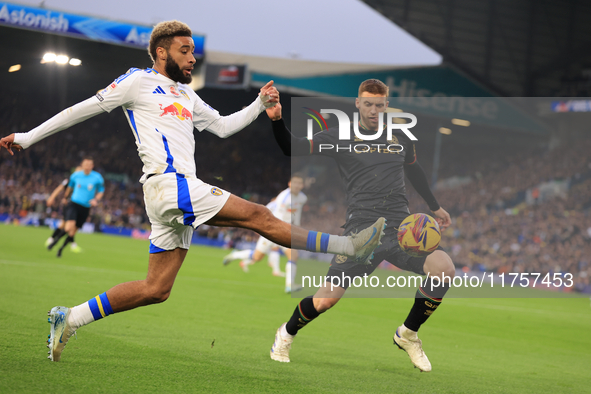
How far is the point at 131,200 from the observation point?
2927cm

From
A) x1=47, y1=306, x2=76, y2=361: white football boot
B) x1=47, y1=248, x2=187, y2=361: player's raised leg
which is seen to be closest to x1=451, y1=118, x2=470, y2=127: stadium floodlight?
x1=47, y1=248, x2=187, y2=361: player's raised leg

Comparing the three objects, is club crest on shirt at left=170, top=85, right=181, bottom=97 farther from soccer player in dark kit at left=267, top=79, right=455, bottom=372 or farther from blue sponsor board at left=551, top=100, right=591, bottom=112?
blue sponsor board at left=551, top=100, right=591, bottom=112

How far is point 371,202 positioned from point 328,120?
2.77 feet

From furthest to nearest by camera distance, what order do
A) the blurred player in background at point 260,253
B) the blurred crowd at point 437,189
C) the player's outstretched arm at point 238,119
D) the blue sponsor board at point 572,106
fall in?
the blue sponsor board at point 572,106
the blurred player in background at point 260,253
the blurred crowd at point 437,189
the player's outstretched arm at point 238,119

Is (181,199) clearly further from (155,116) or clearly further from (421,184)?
(421,184)

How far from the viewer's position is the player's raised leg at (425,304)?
4633 mm

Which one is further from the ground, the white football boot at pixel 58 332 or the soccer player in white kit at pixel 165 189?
the soccer player in white kit at pixel 165 189

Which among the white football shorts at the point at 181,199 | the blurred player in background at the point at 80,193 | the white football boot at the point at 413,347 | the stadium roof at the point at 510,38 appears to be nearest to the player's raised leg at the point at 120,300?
the white football shorts at the point at 181,199

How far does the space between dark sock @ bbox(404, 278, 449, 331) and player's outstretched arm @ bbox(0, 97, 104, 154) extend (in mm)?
2875

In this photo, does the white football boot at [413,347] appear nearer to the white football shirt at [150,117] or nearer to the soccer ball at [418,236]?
the soccer ball at [418,236]

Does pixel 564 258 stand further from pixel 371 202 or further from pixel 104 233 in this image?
pixel 104 233

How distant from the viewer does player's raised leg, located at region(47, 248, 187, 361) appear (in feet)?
12.8

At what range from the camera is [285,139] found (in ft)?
14.6

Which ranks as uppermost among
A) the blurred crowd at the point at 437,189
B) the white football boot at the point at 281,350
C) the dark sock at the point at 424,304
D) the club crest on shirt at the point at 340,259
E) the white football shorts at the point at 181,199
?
the white football shorts at the point at 181,199
